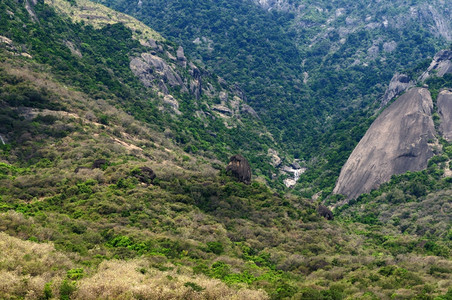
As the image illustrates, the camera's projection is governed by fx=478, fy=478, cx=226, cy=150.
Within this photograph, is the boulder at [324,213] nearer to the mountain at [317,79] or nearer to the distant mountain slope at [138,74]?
the distant mountain slope at [138,74]

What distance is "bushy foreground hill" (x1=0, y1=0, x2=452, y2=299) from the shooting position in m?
37.0

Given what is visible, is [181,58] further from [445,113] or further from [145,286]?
[145,286]

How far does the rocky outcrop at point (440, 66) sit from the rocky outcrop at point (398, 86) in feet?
11.1

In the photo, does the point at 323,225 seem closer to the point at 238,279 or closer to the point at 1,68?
the point at 238,279

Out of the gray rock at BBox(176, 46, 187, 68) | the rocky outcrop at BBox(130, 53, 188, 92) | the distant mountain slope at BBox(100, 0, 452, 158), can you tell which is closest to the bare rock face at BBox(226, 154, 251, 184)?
the rocky outcrop at BBox(130, 53, 188, 92)

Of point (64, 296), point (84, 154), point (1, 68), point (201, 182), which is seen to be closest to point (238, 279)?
point (64, 296)

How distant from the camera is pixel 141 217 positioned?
186ft

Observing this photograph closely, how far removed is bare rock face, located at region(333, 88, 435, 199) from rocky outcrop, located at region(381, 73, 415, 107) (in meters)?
13.1

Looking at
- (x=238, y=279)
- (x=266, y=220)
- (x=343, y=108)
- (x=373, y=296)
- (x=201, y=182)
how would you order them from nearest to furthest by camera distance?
1. (x=373, y=296)
2. (x=238, y=279)
3. (x=266, y=220)
4. (x=201, y=182)
5. (x=343, y=108)

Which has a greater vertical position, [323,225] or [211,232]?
[323,225]

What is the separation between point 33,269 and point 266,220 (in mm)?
38086

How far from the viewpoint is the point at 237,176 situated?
78.9 metres

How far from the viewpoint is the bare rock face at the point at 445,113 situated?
350 ft

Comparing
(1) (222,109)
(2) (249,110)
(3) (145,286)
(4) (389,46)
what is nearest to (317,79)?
(4) (389,46)
